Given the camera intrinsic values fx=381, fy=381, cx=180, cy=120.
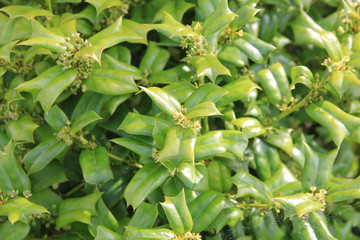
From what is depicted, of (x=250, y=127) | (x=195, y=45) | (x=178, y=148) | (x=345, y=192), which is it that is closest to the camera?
(x=178, y=148)

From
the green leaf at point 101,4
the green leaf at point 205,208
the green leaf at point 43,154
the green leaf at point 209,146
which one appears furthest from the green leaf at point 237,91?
the green leaf at point 43,154

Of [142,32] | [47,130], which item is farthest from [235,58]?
[47,130]

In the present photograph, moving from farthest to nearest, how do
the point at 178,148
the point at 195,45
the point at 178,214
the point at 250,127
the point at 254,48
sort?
the point at 254,48, the point at 250,127, the point at 195,45, the point at 178,214, the point at 178,148

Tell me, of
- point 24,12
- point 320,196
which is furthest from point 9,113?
point 320,196

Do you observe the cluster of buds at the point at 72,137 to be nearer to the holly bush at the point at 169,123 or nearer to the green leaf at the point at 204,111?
the holly bush at the point at 169,123

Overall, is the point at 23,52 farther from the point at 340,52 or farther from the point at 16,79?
the point at 340,52

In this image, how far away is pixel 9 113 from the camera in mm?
1810

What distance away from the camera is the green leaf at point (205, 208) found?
161cm

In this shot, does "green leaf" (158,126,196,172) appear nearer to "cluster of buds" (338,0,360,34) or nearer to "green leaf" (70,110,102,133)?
"green leaf" (70,110,102,133)

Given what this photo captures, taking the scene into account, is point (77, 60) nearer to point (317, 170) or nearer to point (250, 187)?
point (250, 187)

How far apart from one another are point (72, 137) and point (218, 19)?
2.80 ft

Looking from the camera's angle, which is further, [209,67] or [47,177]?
[47,177]

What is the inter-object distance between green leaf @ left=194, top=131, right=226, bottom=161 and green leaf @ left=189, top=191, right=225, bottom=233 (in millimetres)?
Answer: 238

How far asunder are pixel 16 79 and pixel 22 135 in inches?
11.7
